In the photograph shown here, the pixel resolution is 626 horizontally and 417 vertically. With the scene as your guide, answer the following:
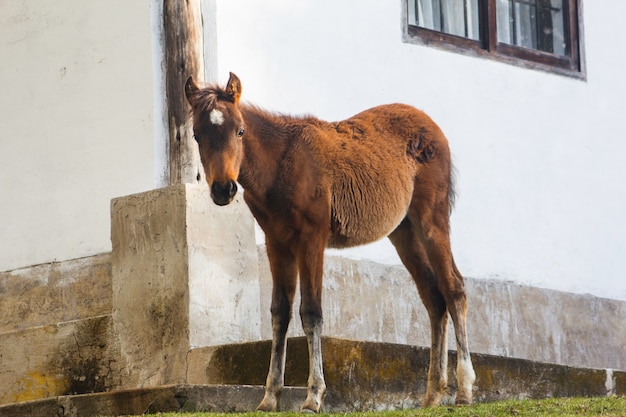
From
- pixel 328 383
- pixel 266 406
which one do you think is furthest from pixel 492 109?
pixel 266 406

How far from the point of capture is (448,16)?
12766mm

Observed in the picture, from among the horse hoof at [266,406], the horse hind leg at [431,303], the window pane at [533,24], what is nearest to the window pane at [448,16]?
the window pane at [533,24]

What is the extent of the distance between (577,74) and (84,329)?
18.7ft

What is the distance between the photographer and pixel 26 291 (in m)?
11.2

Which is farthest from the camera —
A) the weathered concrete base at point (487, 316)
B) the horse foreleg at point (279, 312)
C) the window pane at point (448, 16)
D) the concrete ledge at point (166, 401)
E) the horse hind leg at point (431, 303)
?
the window pane at point (448, 16)

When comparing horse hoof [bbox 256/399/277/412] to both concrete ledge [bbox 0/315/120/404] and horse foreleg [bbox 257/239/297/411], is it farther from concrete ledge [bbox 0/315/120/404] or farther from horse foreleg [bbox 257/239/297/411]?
concrete ledge [bbox 0/315/120/404]

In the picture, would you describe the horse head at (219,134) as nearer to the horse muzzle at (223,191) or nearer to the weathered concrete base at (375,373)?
the horse muzzle at (223,191)

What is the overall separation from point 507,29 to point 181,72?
13.1 ft

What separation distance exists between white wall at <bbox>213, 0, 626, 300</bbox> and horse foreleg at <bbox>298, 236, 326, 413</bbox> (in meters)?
2.75

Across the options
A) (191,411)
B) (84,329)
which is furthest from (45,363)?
(191,411)

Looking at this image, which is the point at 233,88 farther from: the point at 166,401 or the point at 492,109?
the point at 492,109

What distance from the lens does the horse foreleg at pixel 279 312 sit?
831cm

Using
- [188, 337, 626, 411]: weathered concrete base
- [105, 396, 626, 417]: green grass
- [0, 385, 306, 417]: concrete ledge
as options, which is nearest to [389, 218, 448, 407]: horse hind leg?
[188, 337, 626, 411]: weathered concrete base

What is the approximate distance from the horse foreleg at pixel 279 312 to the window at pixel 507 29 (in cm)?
419
